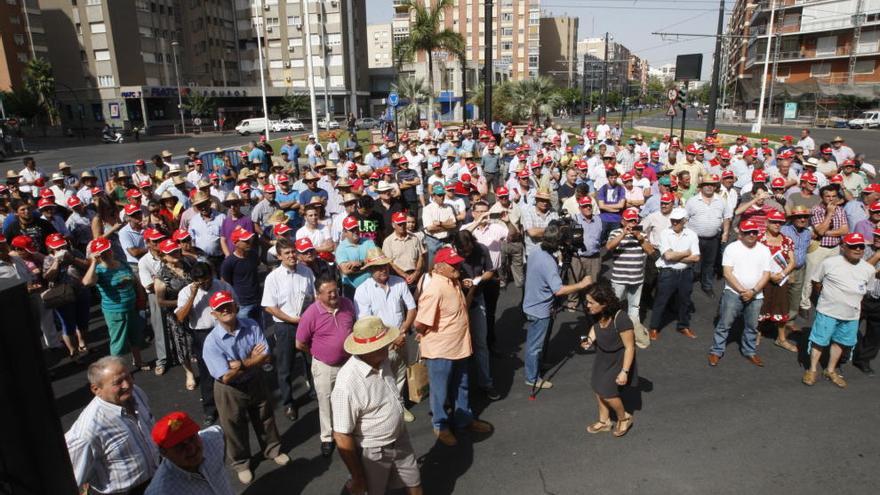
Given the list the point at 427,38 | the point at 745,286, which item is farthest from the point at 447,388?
the point at 427,38

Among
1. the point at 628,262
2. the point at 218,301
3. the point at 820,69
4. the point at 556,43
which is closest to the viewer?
the point at 218,301

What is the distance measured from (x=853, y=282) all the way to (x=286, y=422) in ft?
19.8

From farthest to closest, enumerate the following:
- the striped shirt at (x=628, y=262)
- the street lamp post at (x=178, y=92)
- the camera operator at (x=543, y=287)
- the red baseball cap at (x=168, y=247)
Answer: the street lamp post at (x=178, y=92) < the striped shirt at (x=628, y=262) < the red baseball cap at (x=168, y=247) < the camera operator at (x=543, y=287)

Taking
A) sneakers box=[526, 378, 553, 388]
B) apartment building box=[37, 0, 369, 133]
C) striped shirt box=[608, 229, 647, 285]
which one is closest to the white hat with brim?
sneakers box=[526, 378, 553, 388]

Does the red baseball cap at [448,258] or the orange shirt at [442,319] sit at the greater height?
the red baseball cap at [448,258]

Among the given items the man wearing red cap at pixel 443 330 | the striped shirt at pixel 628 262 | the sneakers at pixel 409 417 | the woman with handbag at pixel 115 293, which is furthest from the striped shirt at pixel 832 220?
the woman with handbag at pixel 115 293

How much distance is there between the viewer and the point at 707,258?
8.37m

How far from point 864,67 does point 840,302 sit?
223ft

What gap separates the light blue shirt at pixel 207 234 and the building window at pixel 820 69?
7215 centimetres

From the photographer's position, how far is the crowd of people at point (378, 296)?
343cm

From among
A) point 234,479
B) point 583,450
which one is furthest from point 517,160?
point 234,479

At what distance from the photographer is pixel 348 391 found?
3338 millimetres

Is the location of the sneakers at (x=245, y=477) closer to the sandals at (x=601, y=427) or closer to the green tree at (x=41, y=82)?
the sandals at (x=601, y=427)

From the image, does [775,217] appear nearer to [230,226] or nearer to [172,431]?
[172,431]
